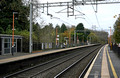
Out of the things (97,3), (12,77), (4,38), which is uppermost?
(97,3)

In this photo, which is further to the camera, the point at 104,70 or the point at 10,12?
the point at 10,12

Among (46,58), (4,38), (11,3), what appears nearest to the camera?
(46,58)

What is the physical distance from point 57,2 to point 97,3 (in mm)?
5295

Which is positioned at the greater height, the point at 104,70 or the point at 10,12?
the point at 10,12

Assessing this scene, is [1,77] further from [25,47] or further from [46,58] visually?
[25,47]

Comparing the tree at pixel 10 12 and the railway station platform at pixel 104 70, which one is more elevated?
the tree at pixel 10 12

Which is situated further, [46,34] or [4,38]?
[46,34]

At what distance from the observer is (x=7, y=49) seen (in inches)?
1033

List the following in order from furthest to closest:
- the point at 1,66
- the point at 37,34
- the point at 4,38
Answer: the point at 37,34, the point at 4,38, the point at 1,66

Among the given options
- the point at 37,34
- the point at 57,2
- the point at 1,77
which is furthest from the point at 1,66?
the point at 37,34

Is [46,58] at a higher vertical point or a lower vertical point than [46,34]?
lower

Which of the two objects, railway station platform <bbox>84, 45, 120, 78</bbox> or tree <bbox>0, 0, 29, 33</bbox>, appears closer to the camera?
railway station platform <bbox>84, 45, 120, 78</bbox>

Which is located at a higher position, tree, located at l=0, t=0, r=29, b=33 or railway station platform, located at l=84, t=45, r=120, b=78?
tree, located at l=0, t=0, r=29, b=33

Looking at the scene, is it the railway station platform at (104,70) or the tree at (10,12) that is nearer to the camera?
the railway station platform at (104,70)
